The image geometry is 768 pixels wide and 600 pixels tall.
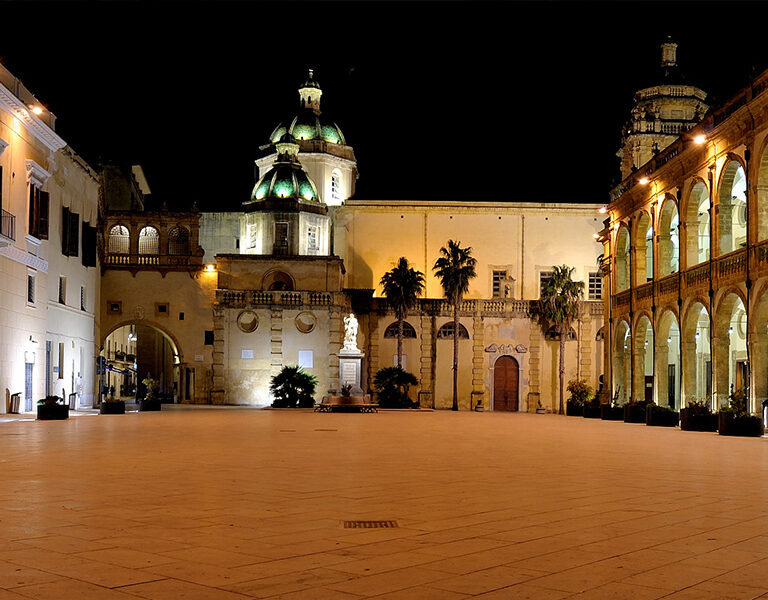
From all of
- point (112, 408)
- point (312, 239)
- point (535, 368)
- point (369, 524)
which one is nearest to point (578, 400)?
point (535, 368)

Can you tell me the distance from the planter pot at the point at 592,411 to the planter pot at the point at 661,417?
10.7 m

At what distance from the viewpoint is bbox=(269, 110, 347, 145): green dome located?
7025cm

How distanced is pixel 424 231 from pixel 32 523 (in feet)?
197

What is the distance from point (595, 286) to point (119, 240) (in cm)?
3294

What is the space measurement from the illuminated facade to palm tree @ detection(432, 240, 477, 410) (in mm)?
13763

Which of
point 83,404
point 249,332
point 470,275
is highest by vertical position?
point 470,275

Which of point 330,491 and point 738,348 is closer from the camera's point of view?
point 330,491

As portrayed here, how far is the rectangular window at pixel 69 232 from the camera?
43.0m

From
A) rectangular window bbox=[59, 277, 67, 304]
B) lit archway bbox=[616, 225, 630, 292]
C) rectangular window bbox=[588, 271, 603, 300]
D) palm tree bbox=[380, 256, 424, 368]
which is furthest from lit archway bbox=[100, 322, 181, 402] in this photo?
lit archway bbox=[616, 225, 630, 292]

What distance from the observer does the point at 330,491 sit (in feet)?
38.9

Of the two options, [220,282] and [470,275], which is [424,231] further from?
[220,282]

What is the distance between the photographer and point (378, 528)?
8.89m

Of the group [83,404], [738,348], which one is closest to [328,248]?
[83,404]

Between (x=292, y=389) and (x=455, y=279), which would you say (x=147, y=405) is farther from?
(x=455, y=279)
